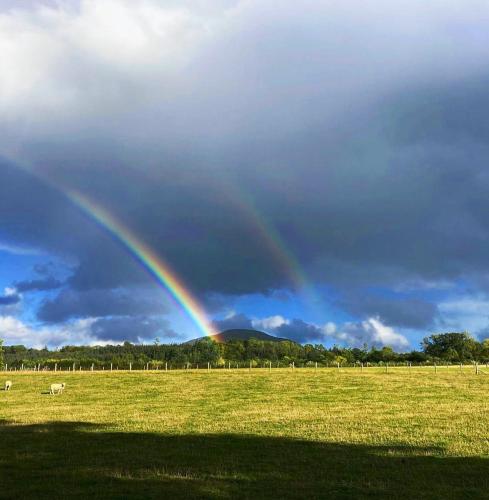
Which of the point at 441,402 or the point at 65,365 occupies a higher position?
the point at 65,365

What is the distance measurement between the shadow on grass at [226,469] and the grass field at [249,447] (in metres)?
0.04

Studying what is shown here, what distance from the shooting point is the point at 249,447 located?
69.4 ft

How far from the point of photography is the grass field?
1491cm

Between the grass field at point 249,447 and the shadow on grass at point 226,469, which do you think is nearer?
the shadow on grass at point 226,469

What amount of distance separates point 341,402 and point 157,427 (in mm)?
17211

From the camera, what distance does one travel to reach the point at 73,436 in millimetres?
24906

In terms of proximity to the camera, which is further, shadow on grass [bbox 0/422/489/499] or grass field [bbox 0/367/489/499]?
grass field [bbox 0/367/489/499]

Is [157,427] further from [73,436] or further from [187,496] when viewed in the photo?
[187,496]

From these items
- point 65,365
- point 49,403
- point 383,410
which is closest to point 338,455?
point 383,410

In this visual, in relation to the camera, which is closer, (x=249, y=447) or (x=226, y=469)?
(x=226, y=469)

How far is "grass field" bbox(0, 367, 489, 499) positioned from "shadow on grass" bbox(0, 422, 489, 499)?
0.12 feet

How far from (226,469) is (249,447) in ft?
13.6

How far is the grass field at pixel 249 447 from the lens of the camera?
1491 centimetres

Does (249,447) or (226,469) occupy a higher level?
(249,447)
